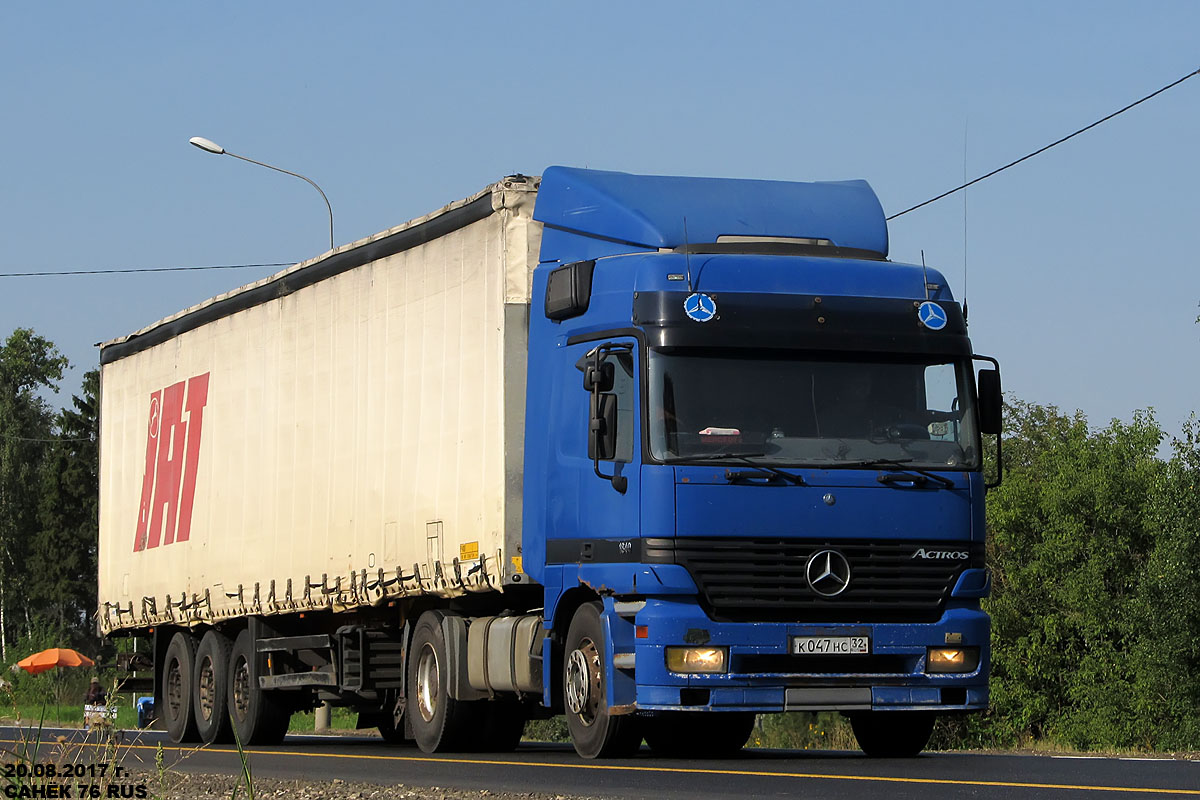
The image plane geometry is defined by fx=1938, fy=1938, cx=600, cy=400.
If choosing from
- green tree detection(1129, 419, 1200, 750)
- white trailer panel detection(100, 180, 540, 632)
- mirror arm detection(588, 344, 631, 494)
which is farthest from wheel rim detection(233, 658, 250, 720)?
green tree detection(1129, 419, 1200, 750)

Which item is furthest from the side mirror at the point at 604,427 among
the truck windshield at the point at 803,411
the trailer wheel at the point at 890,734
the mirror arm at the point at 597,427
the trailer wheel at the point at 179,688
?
the trailer wheel at the point at 179,688

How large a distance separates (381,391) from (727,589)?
549cm

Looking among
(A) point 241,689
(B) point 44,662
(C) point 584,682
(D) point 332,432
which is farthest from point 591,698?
(A) point 241,689

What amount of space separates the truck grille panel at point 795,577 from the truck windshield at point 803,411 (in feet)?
1.82

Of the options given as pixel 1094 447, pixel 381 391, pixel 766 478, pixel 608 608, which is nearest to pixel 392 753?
pixel 381 391

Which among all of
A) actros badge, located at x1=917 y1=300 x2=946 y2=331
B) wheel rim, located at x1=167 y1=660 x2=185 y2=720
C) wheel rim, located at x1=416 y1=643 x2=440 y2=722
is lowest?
wheel rim, located at x1=167 y1=660 x2=185 y2=720

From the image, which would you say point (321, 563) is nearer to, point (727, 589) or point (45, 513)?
point (727, 589)

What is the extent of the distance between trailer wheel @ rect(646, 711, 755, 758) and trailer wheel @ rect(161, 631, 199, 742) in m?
7.74

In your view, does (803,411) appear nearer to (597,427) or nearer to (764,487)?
(764,487)

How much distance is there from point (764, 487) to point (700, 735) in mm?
3432

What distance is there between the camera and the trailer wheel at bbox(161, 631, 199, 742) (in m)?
21.1

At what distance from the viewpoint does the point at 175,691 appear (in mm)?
21719

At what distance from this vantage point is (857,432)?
41.7 feet

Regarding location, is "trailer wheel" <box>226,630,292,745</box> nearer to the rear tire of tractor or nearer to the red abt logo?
the rear tire of tractor
